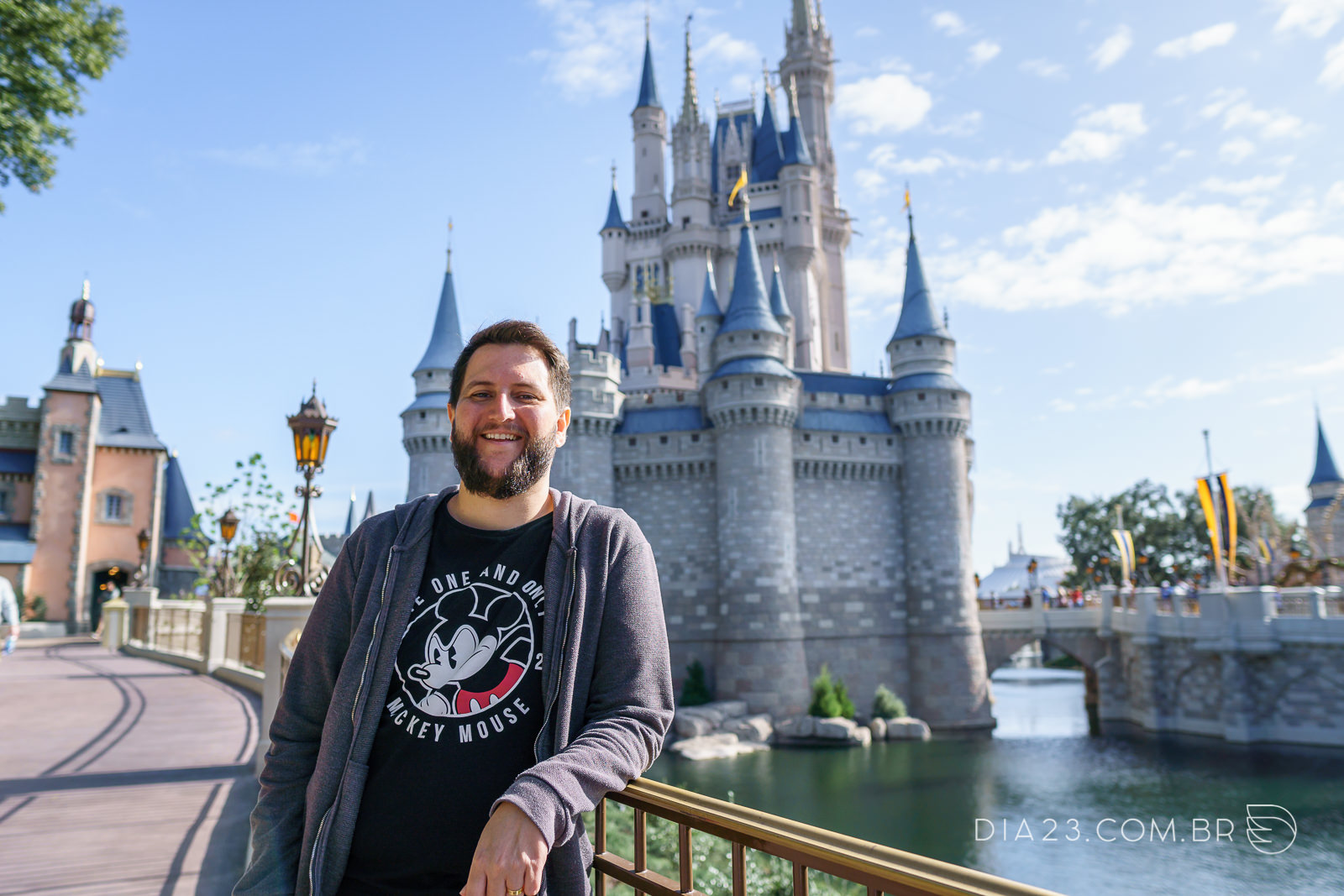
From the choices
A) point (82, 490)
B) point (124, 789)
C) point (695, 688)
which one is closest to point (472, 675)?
point (124, 789)

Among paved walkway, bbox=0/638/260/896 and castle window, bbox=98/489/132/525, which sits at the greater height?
castle window, bbox=98/489/132/525

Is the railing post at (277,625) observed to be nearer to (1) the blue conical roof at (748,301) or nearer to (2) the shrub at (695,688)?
(2) the shrub at (695,688)

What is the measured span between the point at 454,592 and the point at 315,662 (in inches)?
15.0

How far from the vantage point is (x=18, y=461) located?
1133 inches

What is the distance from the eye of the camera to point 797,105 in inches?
1652

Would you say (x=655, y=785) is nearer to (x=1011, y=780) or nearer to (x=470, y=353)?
(x=470, y=353)

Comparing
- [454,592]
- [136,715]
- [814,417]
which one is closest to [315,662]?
[454,592]

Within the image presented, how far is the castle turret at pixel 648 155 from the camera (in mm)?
42219

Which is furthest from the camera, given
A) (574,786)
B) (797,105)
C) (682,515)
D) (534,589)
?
(797,105)

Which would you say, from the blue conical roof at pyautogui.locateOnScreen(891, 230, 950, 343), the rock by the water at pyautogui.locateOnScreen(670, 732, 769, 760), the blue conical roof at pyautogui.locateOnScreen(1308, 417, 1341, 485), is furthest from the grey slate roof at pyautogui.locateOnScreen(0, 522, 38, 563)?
Result: the blue conical roof at pyautogui.locateOnScreen(1308, 417, 1341, 485)

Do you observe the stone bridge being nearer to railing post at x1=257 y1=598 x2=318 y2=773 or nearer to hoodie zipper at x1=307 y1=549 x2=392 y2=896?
railing post at x1=257 y1=598 x2=318 y2=773

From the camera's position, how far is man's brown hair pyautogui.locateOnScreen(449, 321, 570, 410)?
2.01 metres

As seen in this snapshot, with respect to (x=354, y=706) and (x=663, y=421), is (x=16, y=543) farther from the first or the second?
(x=354, y=706)

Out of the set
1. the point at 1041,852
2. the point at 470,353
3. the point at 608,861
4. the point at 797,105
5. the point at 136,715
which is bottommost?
the point at 1041,852
